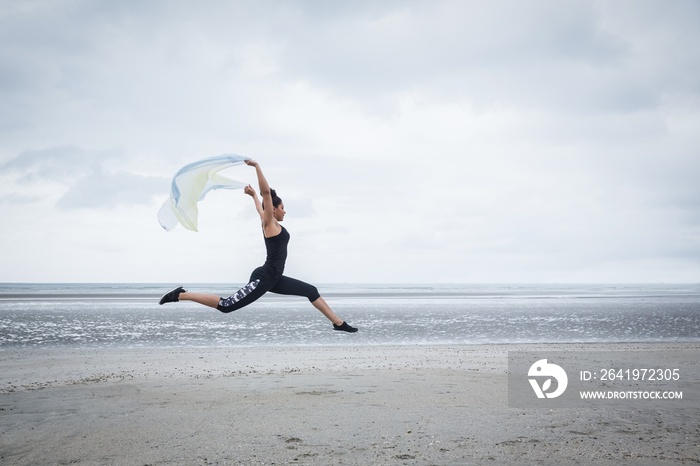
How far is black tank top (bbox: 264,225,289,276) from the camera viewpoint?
7.41 metres

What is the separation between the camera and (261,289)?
7.42 meters

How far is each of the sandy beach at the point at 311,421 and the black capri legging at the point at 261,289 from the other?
220 centimetres

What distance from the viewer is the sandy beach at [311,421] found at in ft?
26.4

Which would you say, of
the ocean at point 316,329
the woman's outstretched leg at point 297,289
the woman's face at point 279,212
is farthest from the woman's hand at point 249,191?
the ocean at point 316,329

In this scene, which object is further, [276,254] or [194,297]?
[194,297]

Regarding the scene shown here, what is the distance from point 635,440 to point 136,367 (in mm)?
12715

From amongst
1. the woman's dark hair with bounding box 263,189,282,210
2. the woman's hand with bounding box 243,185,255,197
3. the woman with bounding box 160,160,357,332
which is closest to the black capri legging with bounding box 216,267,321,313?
the woman with bounding box 160,160,357,332

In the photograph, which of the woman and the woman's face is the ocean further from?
the woman's face

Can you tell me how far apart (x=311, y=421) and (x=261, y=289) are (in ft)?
10.8

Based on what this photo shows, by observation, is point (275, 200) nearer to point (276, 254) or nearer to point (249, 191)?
point (249, 191)

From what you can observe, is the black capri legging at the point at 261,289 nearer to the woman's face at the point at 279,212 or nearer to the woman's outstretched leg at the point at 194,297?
the woman's outstretched leg at the point at 194,297

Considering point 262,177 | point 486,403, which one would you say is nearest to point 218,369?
point 486,403

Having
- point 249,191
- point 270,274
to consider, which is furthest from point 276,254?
point 249,191

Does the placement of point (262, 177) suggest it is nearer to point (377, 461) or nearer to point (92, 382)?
point (377, 461)
